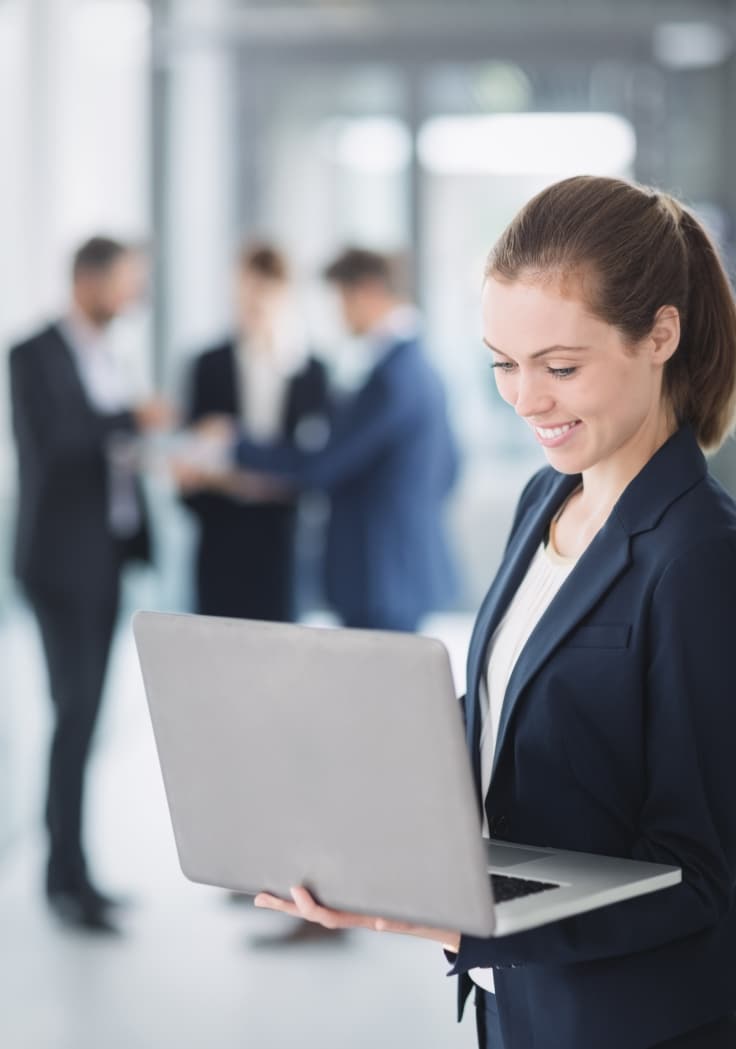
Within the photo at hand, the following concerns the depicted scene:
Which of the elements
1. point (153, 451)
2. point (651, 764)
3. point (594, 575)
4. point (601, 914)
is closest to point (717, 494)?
point (594, 575)

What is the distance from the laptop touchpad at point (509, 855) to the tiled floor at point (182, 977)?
172cm

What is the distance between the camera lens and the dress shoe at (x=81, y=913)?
3576mm

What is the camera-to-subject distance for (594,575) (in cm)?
123

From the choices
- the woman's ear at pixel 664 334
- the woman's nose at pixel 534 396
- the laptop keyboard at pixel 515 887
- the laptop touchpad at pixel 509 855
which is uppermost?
the woman's ear at pixel 664 334

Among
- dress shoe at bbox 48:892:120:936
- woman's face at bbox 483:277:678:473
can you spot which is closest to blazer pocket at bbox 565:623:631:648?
woman's face at bbox 483:277:678:473

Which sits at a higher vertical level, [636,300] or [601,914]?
[636,300]

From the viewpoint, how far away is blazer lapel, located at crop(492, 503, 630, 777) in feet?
3.99

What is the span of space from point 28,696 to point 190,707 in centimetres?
318

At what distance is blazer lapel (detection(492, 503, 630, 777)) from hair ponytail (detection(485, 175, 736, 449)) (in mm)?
163

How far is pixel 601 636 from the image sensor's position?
1203 mm

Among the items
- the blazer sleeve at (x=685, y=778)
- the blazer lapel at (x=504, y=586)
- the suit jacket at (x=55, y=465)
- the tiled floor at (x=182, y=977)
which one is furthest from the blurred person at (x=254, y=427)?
the blazer sleeve at (x=685, y=778)

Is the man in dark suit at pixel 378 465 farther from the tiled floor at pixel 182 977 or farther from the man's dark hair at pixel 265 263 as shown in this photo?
the tiled floor at pixel 182 977

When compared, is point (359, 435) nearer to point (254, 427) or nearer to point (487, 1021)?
point (254, 427)

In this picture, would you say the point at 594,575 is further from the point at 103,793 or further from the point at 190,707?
the point at 103,793
